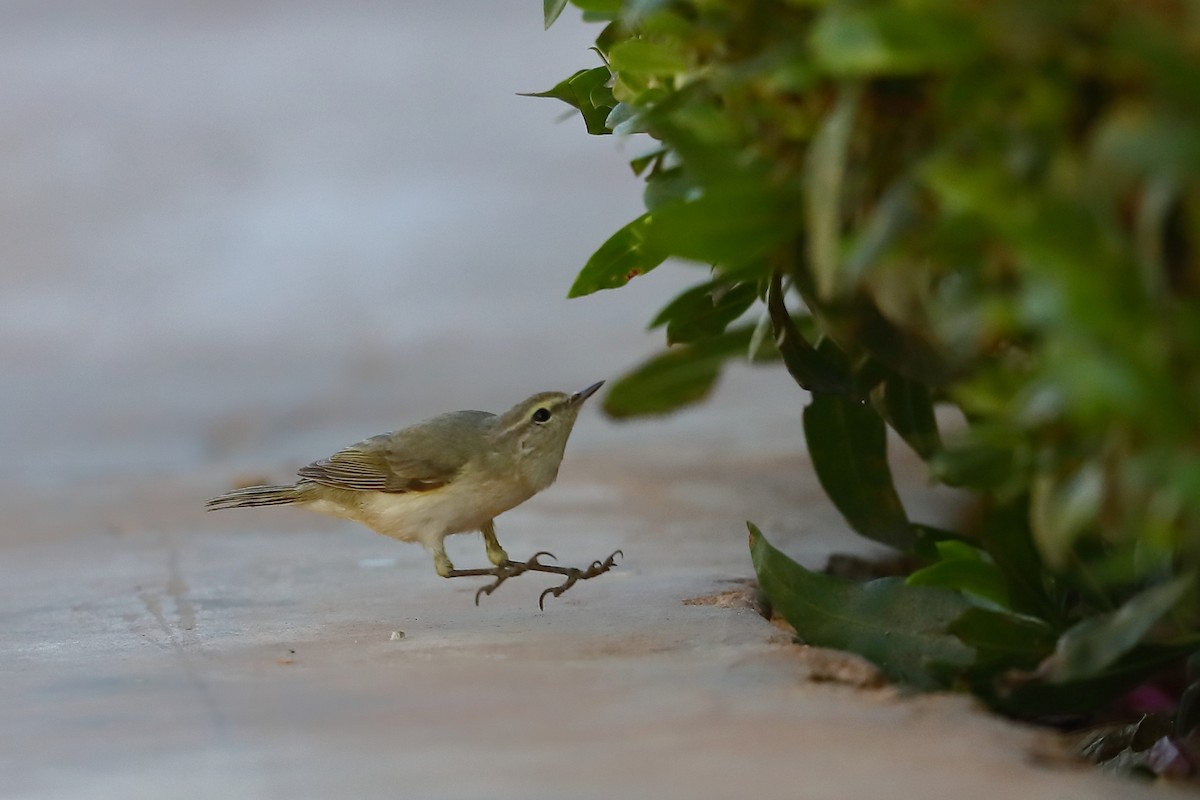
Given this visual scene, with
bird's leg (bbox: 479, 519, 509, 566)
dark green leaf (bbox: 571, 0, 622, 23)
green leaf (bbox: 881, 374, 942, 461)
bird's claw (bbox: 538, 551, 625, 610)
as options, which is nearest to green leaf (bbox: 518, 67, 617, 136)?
dark green leaf (bbox: 571, 0, 622, 23)

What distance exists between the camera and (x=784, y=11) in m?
1.31

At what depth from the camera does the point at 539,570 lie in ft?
7.77

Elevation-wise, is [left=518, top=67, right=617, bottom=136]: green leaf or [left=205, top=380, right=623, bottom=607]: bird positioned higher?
[left=518, top=67, right=617, bottom=136]: green leaf

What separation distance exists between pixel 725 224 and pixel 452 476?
1.31 metres

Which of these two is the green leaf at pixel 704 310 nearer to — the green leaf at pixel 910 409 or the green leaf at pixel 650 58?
the green leaf at pixel 910 409

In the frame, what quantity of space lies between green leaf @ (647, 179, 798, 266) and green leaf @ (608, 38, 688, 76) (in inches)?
7.7

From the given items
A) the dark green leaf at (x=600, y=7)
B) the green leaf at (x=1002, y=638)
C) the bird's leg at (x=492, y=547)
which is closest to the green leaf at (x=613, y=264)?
the dark green leaf at (x=600, y=7)

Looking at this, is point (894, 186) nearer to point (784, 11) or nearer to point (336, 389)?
point (784, 11)

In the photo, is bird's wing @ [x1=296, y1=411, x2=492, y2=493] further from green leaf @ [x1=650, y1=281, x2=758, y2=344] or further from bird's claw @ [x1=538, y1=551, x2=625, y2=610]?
green leaf @ [x1=650, y1=281, x2=758, y2=344]

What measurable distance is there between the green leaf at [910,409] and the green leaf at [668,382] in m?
0.20

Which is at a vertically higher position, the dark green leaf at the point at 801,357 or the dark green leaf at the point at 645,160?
the dark green leaf at the point at 645,160

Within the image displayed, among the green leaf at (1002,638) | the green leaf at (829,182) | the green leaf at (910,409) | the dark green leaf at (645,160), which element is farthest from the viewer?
the green leaf at (910,409)

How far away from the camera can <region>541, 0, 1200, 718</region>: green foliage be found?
3.34ft

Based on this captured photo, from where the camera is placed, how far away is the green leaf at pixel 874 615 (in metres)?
1.66
